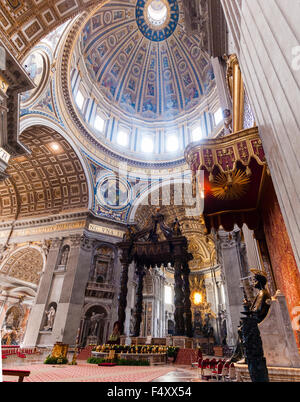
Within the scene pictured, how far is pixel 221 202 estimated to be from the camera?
6207mm

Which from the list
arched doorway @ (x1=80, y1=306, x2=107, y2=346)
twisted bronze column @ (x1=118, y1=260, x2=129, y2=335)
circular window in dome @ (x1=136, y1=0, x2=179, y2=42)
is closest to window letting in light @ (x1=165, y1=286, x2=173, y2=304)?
arched doorway @ (x1=80, y1=306, x2=107, y2=346)

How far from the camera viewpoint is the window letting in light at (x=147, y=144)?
20.9 metres

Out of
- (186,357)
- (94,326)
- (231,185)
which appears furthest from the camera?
(94,326)

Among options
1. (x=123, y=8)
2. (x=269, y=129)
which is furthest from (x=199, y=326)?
(x=123, y=8)

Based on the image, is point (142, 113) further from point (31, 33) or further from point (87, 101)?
point (31, 33)

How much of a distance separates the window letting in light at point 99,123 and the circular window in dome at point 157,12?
11.5m

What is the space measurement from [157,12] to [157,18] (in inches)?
27.5

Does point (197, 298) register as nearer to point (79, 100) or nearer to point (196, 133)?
point (196, 133)

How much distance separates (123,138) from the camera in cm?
2058

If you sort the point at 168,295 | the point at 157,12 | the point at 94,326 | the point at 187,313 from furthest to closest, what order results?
the point at 168,295 → the point at 157,12 → the point at 94,326 → the point at 187,313

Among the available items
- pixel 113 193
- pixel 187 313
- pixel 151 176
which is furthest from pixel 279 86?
pixel 151 176

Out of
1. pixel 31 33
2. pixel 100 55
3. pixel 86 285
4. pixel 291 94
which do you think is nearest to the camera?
pixel 291 94

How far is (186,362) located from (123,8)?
26.0m

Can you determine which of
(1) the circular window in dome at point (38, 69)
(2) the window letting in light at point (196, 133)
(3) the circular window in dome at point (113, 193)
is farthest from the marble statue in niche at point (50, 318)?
(2) the window letting in light at point (196, 133)
